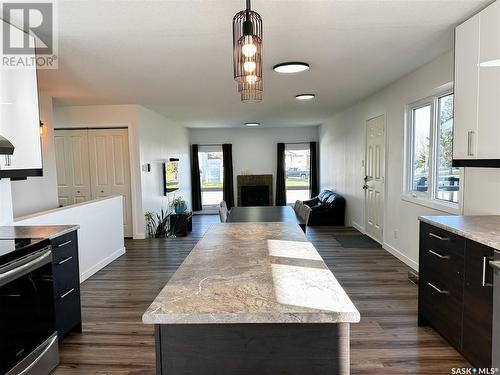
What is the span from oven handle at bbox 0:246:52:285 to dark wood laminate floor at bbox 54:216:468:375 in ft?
2.60

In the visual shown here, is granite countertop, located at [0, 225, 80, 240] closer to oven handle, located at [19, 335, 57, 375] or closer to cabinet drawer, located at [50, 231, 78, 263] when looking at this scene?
cabinet drawer, located at [50, 231, 78, 263]

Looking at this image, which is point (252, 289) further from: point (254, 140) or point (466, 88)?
point (254, 140)

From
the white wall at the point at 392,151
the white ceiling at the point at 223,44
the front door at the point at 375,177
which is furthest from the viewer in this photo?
the front door at the point at 375,177

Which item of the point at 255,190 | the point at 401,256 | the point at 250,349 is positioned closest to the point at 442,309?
the point at 250,349

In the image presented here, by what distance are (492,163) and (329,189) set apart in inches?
255

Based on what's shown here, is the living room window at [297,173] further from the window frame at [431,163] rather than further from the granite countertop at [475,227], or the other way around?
the granite countertop at [475,227]

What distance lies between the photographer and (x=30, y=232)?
2.43 meters

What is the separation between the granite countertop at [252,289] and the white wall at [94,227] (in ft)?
7.87

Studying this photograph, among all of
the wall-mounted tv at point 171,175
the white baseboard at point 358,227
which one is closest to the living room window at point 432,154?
the white baseboard at point 358,227

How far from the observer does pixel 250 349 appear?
1.17 meters

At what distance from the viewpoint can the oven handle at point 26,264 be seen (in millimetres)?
1780

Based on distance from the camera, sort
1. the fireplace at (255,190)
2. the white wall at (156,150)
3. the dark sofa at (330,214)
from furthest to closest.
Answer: the fireplace at (255,190), the dark sofa at (330,214), the white wall at (156,150)

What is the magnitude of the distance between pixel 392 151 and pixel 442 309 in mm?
2892

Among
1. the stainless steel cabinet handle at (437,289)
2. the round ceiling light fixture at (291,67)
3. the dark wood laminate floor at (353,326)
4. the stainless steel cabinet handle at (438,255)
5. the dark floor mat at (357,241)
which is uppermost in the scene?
the round ceiling light fixture at (291,67)
